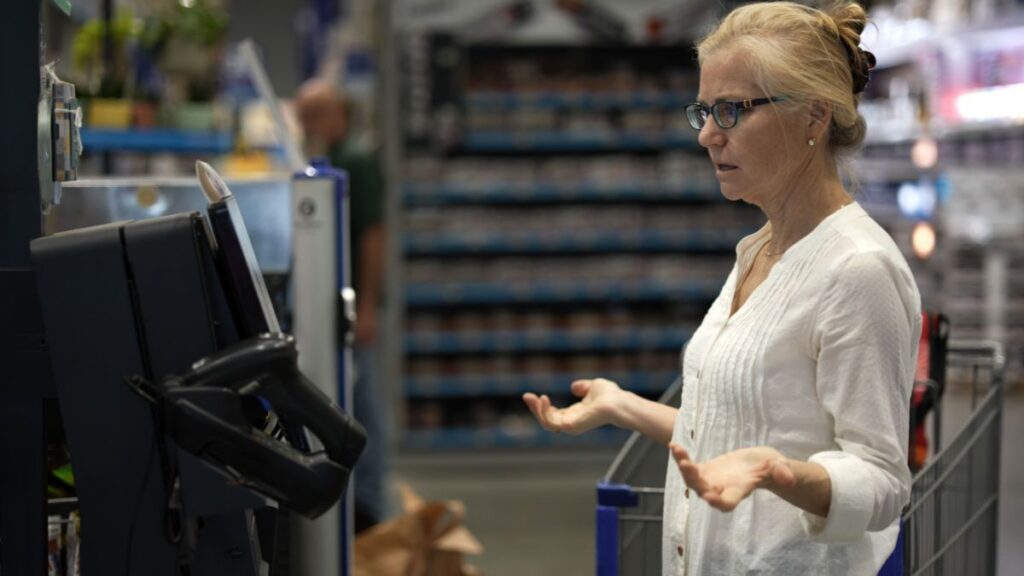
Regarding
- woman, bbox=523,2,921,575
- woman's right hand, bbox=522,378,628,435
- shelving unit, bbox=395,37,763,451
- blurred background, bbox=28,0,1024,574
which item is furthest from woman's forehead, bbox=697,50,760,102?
shelving unit, bbox=395,37,763,451

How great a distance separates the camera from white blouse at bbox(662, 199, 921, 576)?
1.69 meters

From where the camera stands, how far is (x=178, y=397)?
1564mm

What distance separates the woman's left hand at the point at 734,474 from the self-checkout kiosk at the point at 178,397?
1.35 ft

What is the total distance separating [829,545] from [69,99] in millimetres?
1227

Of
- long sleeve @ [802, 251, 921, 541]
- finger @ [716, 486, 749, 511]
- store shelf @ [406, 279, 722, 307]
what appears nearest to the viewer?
finger @ [716, 486, 749, 511]

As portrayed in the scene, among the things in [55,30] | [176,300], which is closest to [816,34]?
[176,300]

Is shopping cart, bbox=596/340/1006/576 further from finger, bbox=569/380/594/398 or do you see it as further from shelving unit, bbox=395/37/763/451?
shelving unit, bbox=395/37/763/451

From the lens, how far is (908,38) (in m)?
11.3

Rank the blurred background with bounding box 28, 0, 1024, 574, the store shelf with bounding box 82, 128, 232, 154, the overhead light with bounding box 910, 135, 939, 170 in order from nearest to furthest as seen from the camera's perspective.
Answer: the store shelf with bounding box 82, 128, 232, 154
the blurred background with bounding box 28, 0, 1024, 574
the overhead light with bounding box 910, 135, 939, 170

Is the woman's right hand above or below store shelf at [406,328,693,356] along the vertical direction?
above

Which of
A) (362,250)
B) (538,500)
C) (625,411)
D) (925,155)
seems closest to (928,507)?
(625,411)

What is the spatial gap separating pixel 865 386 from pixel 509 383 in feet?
20.4

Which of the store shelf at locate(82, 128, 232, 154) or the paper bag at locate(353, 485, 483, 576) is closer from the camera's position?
the paper bag at locate(353, 485, 483, 576)

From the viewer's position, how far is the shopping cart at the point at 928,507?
223 cm
